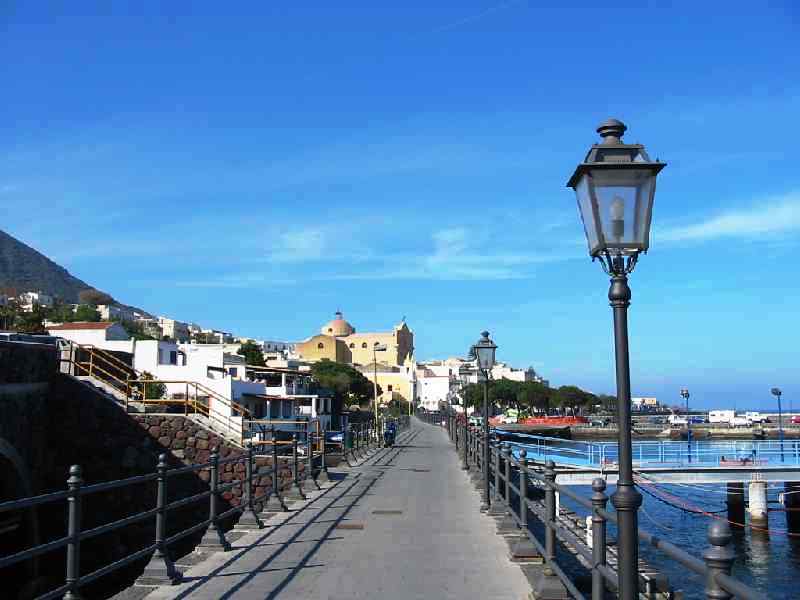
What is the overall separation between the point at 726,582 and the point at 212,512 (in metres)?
7.76

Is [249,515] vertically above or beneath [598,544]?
beneath

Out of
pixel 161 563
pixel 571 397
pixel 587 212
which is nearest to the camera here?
pixel 587 212

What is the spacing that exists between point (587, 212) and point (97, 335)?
49992mm

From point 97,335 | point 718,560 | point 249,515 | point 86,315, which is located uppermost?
point 86,315

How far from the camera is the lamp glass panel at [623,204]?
4.52 meters

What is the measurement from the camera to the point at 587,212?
464cm

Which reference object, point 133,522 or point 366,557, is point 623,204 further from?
point 366,557

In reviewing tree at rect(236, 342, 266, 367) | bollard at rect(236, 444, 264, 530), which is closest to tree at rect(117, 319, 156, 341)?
tree at rect(236, 342, 266, 367)

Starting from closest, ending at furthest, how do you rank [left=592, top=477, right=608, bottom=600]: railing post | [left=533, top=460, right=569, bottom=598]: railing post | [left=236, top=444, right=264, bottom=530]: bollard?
[left=592, top=477, right=608, bottom=600]: railing post, [left=533, top=460, right=569, bottom=598]: railing post, [left=236, top=444, right=264, bottom=530]: bollard

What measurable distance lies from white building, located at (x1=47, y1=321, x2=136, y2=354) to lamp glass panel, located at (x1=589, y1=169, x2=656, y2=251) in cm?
4016

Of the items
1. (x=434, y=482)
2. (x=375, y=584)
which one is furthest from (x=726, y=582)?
(x=434, y=482)

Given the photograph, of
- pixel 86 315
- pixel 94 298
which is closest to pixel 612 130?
pixel 86 315

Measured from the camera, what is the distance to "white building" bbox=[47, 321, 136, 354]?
4359 centimetres

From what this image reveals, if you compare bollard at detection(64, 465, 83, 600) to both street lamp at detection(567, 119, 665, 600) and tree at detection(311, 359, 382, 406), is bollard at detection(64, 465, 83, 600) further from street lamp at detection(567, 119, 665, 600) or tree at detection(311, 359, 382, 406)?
tree at detection(311, 359, 382, 406)
